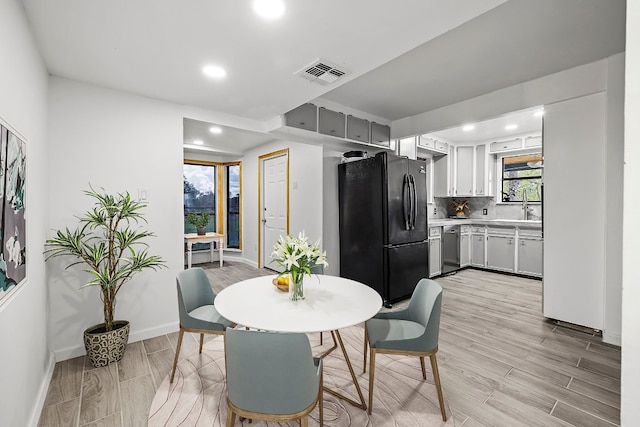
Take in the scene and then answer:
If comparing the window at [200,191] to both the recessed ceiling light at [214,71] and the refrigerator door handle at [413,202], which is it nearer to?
the recessed ceiling light at [214,71]

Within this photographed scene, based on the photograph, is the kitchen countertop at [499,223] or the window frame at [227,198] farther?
the window frame at [227,198]

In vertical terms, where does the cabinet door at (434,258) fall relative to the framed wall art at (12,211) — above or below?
below

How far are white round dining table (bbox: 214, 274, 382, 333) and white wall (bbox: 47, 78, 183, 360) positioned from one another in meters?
1.35

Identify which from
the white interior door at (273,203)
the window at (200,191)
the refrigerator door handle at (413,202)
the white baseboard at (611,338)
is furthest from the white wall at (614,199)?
the window at (200,191)

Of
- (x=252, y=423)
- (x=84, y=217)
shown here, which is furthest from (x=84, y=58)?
(x=252, y=423)

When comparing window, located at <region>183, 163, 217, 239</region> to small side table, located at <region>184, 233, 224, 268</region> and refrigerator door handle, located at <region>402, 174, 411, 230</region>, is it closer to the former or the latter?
small side table, located at <region>184, 233, 224, 268</region>

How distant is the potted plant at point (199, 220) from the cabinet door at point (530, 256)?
5902 mm

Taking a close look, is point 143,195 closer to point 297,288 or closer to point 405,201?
point 297,288

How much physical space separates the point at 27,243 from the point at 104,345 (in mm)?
1067

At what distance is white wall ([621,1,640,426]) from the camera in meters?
0.70

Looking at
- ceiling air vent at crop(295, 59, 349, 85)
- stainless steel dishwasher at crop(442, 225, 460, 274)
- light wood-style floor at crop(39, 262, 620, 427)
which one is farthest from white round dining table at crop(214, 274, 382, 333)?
stainless steel dishwasher at crop(442, 225, 460, 274)

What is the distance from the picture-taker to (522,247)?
5.06 m

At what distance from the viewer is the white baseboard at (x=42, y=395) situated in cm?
169

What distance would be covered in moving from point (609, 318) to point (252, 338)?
10.9ft
